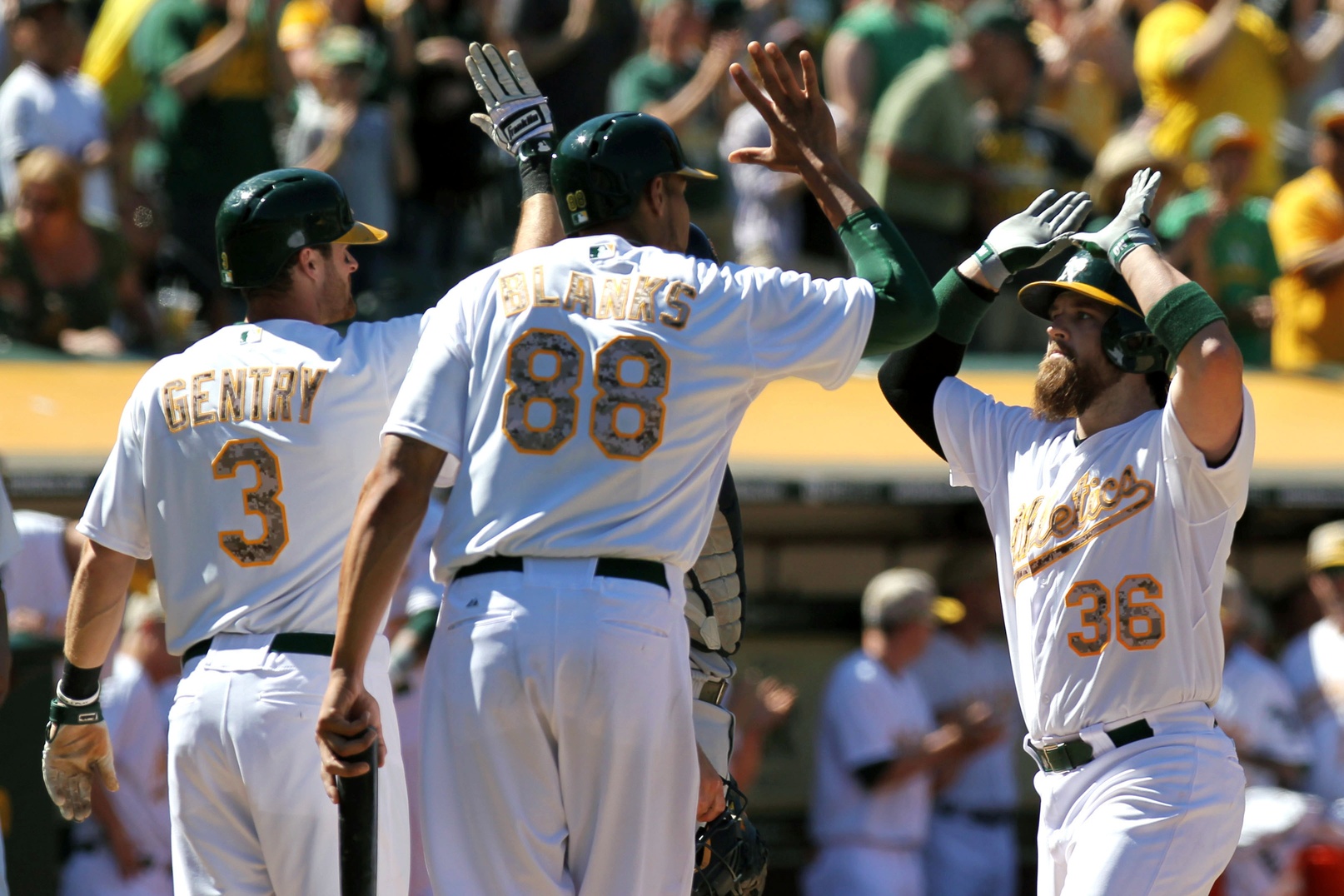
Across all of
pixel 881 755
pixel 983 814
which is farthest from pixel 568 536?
pixel 983 814

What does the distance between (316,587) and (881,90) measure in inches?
244

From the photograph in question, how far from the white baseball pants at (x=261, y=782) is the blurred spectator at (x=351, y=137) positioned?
491 cm

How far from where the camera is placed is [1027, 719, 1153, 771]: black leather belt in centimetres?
409

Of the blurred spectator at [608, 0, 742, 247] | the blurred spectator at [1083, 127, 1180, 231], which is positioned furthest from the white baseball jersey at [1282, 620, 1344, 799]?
the blurred spectator at [608, 0, 742, 247]

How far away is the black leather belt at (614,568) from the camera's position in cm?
360

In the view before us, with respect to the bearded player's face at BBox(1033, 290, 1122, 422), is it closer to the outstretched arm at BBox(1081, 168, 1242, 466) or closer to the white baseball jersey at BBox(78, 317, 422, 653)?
the outstretched arm at BBox(1081, 168, 1242, 466)

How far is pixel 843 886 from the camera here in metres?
7.82

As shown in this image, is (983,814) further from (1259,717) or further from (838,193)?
(838,193)

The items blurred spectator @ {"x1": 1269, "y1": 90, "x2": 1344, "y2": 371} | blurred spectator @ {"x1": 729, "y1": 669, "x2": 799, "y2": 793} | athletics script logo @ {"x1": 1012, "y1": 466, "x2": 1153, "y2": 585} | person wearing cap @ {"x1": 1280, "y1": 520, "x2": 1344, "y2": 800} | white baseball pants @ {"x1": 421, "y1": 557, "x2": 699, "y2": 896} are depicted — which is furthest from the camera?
blurred spectator @ {"x1": 1269, "y1": 90, "x2": 1344, "y2": 371}

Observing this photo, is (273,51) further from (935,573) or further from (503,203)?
(935,573)

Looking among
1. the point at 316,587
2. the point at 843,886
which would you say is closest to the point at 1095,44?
the point at 843,886

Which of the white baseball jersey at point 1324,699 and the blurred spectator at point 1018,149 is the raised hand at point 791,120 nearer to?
the white baseball jersey at point 1324,699

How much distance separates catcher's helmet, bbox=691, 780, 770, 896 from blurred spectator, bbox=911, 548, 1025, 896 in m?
4.08

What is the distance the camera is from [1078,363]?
4359mm
